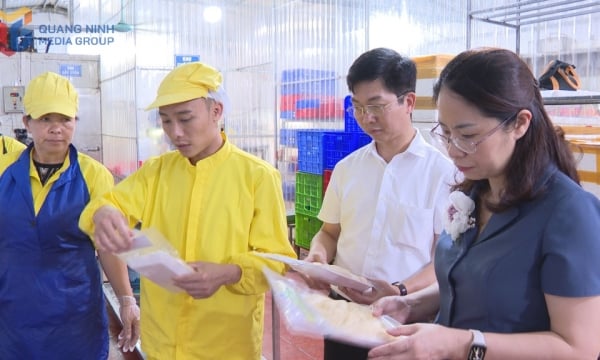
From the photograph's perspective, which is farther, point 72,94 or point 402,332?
point 72,94

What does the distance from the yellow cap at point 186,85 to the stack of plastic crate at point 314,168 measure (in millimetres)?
1774

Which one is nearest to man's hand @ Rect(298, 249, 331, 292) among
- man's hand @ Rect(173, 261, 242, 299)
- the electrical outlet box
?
man's hand @ Rect(173, 261, 242, 299)

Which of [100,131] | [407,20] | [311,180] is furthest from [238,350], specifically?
[100,131]

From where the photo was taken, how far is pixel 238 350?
1552 mm

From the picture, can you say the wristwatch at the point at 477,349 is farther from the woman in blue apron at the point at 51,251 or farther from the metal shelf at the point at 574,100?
the woman in blue apron at the point at 51,251

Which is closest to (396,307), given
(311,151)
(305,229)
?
(305,229)

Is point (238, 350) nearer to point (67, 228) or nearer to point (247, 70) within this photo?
point (67, 228)

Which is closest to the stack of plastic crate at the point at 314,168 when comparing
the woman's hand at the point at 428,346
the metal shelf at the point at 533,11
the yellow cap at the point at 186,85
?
the metal shelf at the point at 533,11

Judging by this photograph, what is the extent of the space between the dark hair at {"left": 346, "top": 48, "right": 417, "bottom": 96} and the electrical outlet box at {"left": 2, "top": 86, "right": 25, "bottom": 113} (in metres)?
4.75

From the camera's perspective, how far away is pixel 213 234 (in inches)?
59.5

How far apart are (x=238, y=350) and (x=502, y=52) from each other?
1048 mm

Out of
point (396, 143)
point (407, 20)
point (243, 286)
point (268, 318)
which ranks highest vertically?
point (407, 20)

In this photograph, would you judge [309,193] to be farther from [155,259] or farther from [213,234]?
[155,259]

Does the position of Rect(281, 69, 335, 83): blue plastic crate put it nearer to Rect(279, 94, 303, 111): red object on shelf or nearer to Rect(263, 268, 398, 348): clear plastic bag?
Rect(279, 94, 303, 111): red object on shelf
